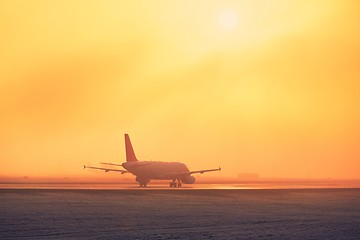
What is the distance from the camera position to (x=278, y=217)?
43344mm

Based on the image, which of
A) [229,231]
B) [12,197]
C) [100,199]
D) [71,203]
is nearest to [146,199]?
[100,199]

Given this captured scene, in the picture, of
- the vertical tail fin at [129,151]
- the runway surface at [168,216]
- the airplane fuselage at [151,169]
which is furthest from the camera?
the vertical tail fin at [129,151]

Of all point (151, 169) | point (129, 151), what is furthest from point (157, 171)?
point (129, 151)

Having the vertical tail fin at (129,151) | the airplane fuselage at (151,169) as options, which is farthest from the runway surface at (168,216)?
the vertical tail fin at (129,151)

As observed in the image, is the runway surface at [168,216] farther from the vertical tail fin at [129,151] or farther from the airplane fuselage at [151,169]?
the vertical tail fin at [129,151]

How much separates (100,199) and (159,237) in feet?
85.2

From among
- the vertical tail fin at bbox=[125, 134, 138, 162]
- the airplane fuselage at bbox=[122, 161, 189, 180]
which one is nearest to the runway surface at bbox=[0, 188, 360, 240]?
the airplane fuselage at bbox=[122, 161, 189, 180]

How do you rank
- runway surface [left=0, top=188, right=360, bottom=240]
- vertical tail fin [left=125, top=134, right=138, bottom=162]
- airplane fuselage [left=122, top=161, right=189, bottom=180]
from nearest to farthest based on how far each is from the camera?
A: runway surface [left=0, top=188, right=360, bottom=240] < airplane fuselage [left=122, top=161, right=189, bottom=180] < vertical tail fin [left=125, top=134, right=138, bottom=162]

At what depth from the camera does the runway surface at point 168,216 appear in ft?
107

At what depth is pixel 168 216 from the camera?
137 feet

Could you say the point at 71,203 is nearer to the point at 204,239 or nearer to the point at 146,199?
the point at 146,199

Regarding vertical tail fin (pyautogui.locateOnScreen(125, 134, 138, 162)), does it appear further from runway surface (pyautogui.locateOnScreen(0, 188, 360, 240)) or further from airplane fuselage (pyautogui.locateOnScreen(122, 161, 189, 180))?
runway surface (pyautogui.locateOnScreen(0, 188, 360, 240))

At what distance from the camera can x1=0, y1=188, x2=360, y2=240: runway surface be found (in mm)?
32750

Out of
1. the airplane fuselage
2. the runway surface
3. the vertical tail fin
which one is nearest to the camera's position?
the runway surface
